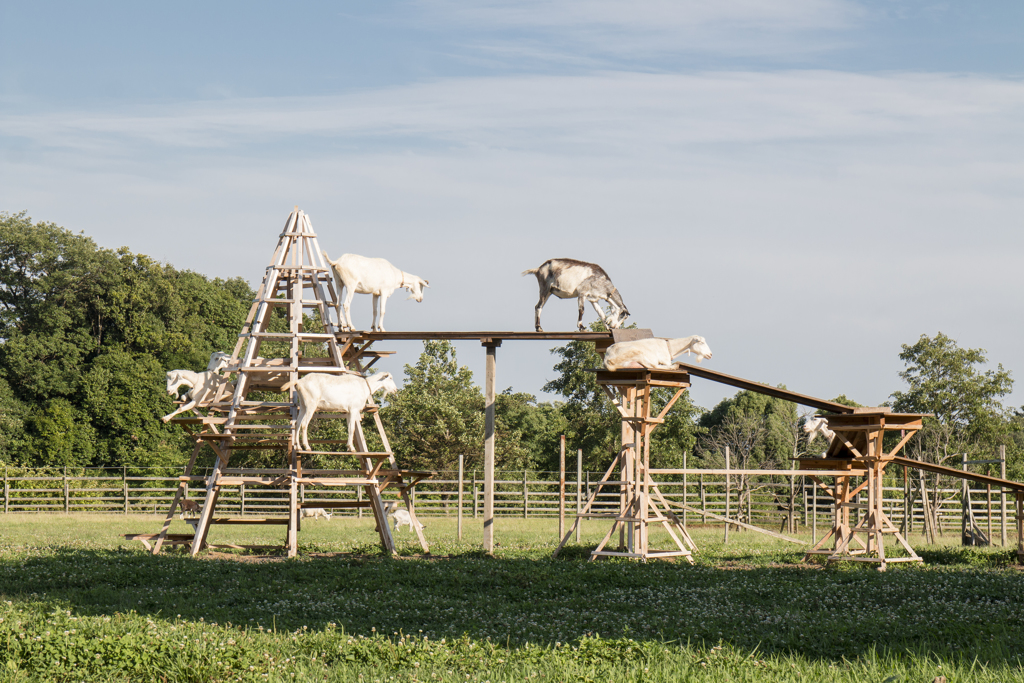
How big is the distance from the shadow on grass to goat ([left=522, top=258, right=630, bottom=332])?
15.3ft

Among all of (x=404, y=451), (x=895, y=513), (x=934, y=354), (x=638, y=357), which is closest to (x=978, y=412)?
(x=934, y=354)

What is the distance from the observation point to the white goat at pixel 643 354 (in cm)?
1652

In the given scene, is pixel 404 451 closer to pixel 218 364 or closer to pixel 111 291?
pixel 111 291

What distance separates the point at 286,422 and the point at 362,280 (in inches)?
120

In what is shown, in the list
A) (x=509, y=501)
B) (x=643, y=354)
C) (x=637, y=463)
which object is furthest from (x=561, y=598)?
(x=509, y=501)

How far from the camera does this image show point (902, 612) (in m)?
11.2

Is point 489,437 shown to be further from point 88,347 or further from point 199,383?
point 88,347

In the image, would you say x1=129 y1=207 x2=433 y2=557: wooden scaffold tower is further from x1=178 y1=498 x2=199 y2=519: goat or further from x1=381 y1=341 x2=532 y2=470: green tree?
x1=381 y1=341 x2=532 y2=470: green tree

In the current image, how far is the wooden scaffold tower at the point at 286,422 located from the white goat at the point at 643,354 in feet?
13.4

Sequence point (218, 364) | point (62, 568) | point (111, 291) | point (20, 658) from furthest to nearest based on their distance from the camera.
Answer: point (111, 291) < point (218, 364) < point (62, 568) < point (20, 658)

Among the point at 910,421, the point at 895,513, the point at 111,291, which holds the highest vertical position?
the point at 111,291

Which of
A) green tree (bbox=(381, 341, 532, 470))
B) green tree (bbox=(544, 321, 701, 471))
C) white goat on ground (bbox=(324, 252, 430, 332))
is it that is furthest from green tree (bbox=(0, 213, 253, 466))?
white goat on ground (bbox=(324, 252, 430, 332))

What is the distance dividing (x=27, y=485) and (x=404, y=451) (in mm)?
15391

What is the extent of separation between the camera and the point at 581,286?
707 inches
